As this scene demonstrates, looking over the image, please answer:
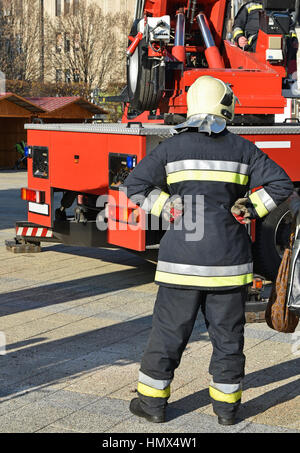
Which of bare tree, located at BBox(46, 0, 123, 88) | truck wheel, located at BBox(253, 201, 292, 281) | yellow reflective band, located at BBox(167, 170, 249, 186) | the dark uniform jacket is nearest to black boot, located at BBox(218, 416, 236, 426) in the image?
the dark uniform jacket

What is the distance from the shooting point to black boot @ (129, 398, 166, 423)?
4.45 m

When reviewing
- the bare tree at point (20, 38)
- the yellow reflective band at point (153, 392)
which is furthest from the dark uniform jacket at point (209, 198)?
the bare tree at point (20, 38)

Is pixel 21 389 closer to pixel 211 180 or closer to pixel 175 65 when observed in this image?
pixel 211 180

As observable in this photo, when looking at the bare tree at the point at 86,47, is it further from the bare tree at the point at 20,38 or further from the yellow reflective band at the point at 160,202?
the yellow reflective band at the point at 160,202

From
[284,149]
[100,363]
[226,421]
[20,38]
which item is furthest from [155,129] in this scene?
[20,38]

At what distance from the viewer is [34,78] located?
157 ft

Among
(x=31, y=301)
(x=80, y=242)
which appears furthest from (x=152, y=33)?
(x=31, y=301)

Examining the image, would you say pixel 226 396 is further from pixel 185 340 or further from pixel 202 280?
pixel 202 280

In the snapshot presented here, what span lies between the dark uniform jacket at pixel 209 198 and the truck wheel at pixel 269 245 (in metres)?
3.27

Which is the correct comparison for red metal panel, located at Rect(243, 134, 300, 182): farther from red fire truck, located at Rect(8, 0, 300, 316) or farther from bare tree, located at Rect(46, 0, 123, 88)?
bare tree, located at Rect(46, 0, 123, 88)

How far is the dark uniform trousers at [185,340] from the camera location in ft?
14.5

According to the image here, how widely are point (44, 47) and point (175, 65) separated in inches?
1645

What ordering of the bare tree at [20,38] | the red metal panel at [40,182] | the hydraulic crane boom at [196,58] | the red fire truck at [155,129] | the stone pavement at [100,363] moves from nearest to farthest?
the stone pavement at [100,363] < the red fire truck at [155,129] < the hydraulic crane boom at [196,58] < the red metal panel at [40,182] < the bare tree at [20,38]

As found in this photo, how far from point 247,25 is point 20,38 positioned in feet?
131
